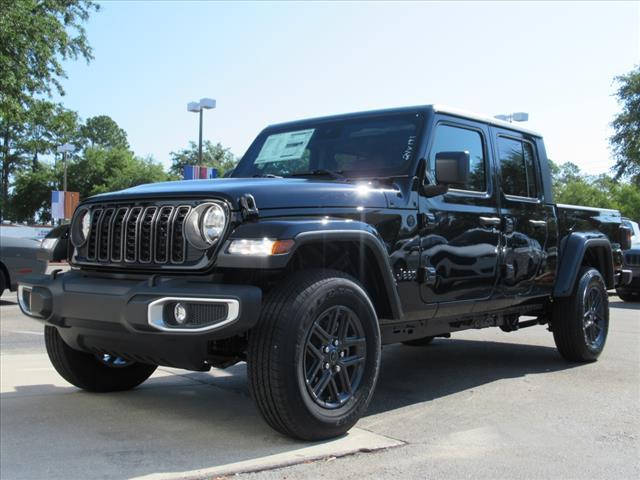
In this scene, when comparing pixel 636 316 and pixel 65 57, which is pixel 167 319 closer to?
pixel 636 316

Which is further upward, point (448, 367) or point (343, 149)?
point (343, 149)

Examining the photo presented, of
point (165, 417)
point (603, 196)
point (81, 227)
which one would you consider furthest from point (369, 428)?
point (603, 196)

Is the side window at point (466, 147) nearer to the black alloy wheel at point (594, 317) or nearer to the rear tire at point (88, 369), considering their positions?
the black alloy wheel at point (594, 317)

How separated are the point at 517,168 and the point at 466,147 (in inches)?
33.4

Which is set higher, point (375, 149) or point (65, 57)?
point (65, 57)

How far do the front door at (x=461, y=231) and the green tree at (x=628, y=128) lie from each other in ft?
92.4

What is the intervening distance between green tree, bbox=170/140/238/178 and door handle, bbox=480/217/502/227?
5644 centimetres

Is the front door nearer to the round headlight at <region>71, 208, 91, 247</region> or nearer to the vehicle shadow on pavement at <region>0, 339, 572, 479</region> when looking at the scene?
the vehicle shadow on pavement at <region>0, 339, 572, 479</region>

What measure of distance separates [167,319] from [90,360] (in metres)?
1.70

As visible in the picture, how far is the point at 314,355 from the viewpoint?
3760 millimetres

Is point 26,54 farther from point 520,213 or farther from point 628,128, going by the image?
point 628,128

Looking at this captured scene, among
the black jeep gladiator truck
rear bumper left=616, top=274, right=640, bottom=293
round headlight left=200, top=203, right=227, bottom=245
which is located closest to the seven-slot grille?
the black jeep gladiator truck

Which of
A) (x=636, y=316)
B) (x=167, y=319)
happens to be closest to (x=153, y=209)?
(x=167, y=319)

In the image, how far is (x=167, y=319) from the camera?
341cm
